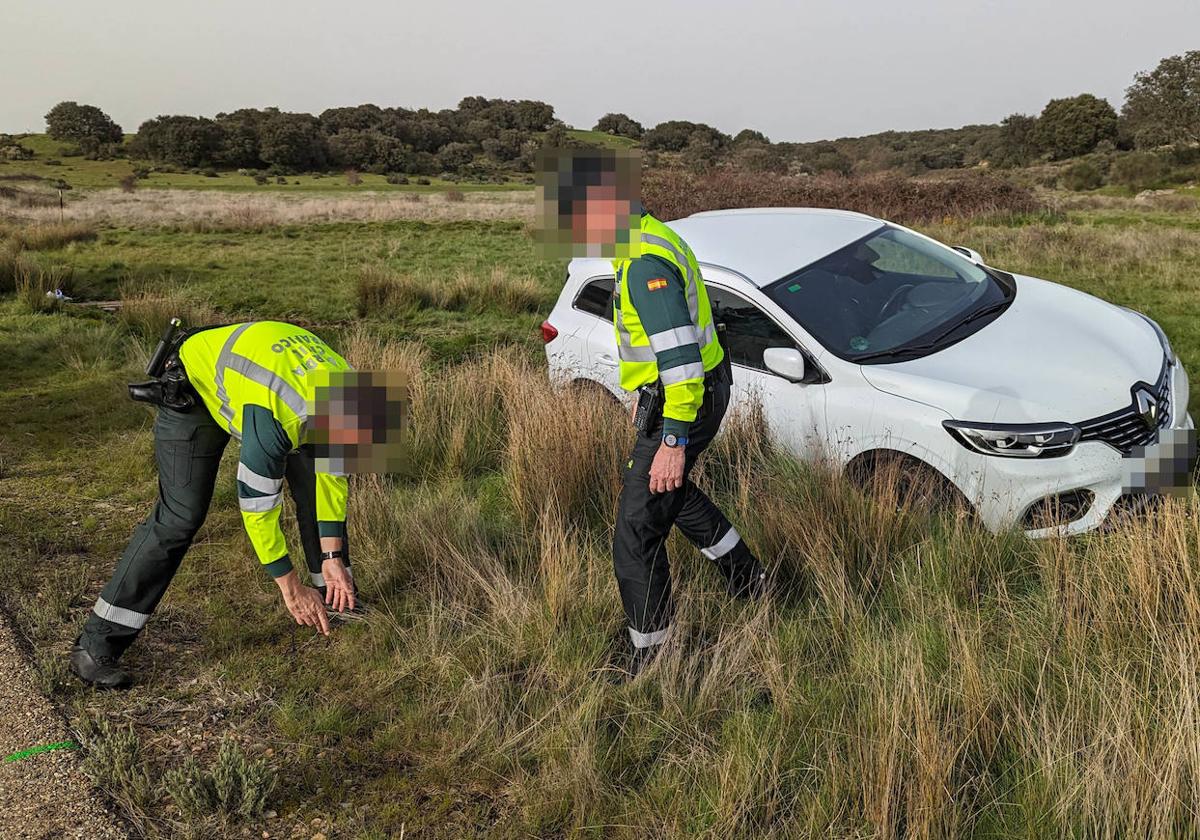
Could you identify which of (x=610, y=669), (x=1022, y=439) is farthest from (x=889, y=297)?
(x=610, y=669)

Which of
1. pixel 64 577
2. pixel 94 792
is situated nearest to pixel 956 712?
pixel 94 792

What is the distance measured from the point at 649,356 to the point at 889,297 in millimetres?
2638

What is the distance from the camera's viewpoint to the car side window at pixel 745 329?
15.8 ft

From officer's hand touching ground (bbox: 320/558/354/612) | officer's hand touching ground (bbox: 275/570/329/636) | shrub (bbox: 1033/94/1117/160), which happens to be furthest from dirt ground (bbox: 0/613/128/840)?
shrub (bbox: 1033/94/1117/160)

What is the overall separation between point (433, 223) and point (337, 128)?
77001 millimetres

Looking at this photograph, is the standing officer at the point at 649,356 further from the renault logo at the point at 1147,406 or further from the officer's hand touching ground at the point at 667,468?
the renault logo at the point at 1147,406

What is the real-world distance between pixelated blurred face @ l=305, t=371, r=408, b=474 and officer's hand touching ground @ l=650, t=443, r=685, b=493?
944mm

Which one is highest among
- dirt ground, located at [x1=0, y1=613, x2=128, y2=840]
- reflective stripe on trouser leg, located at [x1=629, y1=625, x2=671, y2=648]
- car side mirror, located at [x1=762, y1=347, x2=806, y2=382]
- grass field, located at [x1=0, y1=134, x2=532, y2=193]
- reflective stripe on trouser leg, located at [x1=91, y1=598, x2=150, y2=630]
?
grass field, located at [x1=0, y1=134, x2=532, y2=193]

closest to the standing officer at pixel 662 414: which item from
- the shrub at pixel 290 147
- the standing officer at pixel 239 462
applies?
the standing officer at pixel 239 462

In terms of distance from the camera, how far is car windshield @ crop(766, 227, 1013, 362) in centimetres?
→ 468

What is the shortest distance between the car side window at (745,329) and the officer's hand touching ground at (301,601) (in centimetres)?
266

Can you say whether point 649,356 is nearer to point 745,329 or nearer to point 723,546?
point 723,546

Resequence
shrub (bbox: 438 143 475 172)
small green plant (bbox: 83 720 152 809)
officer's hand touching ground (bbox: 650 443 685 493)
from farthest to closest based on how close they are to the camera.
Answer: shrub (bbox: 438 143 475 172)
officer's hand touching ground (bbox: 650 443 685 493)
small green plant (bbox: 83 720 152 809)

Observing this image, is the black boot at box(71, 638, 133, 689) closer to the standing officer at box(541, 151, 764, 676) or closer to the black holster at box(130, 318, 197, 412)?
the black holster at box(130, 318, 197, 412)
